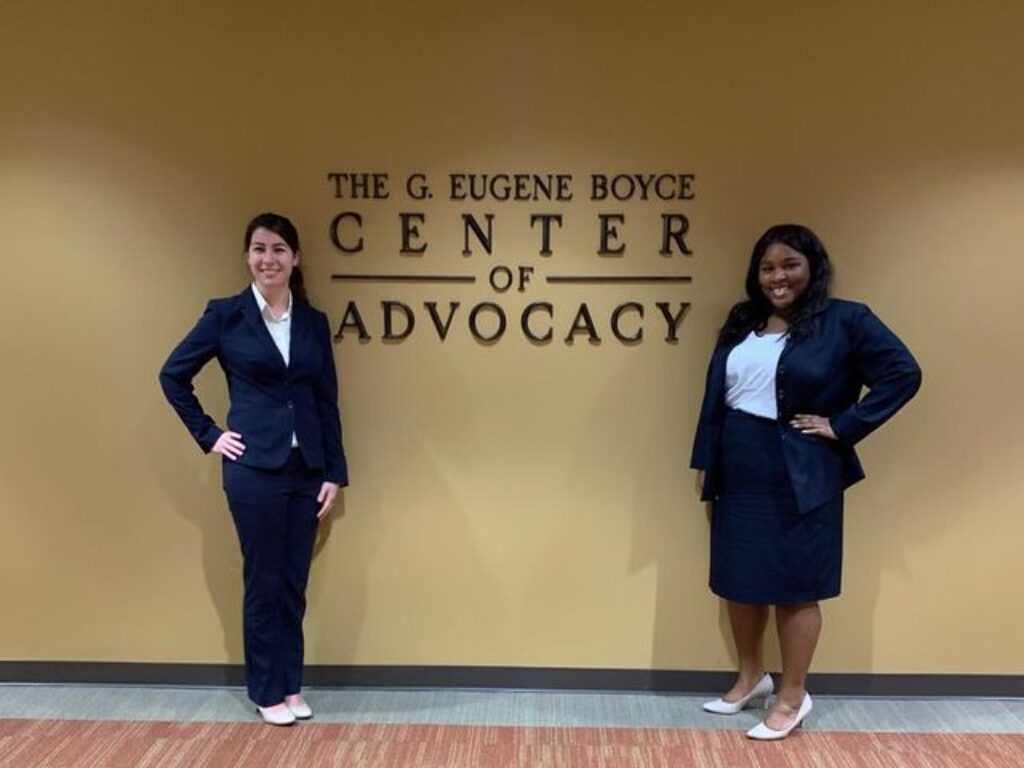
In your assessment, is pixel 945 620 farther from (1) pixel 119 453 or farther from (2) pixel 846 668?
(1) pixel 119 453

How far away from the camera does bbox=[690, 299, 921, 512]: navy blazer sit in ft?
7.96

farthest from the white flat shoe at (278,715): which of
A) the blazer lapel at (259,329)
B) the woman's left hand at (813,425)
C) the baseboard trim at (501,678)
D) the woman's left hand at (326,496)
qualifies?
the woman's left hand at (813,425)

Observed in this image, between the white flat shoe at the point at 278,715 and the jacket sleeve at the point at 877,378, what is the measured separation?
1947mm

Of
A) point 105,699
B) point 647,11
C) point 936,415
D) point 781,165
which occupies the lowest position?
point 105,699

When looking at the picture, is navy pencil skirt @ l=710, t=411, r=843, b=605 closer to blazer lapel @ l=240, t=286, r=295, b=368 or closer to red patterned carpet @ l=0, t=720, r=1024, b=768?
red patterned carpet @ l=0, t=720, r=1024, b=768

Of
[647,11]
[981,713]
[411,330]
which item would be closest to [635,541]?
[411,330]

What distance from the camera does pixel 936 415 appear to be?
9.11 ft

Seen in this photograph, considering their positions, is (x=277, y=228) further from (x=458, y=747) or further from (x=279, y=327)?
(x=458, y=747)

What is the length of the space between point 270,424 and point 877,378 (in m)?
1.84

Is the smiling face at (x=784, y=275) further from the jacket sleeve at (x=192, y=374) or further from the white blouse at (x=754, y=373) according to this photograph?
the jacket sleeve at (x=192, y=374)

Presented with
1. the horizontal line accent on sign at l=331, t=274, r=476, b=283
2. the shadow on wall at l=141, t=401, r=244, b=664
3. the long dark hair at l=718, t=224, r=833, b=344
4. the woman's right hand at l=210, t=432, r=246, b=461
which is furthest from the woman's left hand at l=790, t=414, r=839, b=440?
the shadow on wall at l=141, t=401, r=244, b=664

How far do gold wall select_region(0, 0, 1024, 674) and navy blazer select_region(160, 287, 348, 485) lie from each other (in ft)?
0.72

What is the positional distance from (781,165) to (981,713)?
196 cm

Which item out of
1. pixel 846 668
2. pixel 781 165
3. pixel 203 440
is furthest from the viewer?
pixel 846 668
